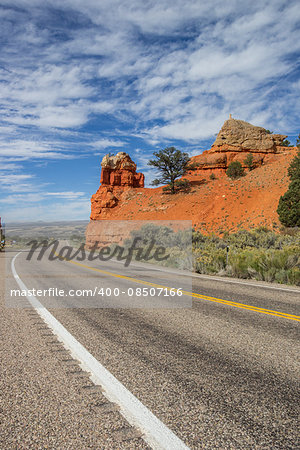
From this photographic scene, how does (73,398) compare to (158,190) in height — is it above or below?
below

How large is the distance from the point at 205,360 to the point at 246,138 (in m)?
69.5

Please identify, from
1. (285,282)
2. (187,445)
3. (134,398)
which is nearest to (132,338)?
(134,398)

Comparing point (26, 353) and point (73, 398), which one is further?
point (26, 353)

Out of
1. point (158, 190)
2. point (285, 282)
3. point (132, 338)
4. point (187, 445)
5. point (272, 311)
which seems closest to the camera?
point (187, 445)

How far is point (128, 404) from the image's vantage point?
8.43 ft

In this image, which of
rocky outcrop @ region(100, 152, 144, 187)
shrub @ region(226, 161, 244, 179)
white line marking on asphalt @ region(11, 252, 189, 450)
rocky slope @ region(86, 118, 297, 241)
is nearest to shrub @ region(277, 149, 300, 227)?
rocky slope @ region(86, 118, 297, 241)

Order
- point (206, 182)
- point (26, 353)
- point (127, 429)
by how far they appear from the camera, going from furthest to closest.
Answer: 1. point (206, 182)
2. point (26, 353)
3. point (127, 429)

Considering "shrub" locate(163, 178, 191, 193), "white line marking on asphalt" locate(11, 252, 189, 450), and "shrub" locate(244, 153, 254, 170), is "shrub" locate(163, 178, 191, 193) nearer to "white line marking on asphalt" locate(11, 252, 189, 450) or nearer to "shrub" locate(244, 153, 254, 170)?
"shrub" locate(244, 153, 254, 170)

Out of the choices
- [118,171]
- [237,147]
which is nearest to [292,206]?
[237,147]

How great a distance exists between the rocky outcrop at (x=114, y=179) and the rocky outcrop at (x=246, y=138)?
20632mm

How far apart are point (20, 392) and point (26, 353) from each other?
3.64ft

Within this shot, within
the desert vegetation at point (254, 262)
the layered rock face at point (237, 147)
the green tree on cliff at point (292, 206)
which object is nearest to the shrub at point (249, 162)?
the layered rock face at point (237, 147)

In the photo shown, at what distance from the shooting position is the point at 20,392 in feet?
9.25

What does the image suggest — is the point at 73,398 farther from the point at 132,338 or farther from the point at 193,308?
the point at 193,308
